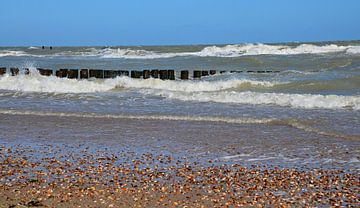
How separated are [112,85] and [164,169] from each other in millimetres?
10834

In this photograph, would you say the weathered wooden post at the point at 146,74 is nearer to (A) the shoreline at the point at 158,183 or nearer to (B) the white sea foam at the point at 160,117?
(B) the white sea foam at the point at 160,117

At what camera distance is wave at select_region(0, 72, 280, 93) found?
1614cm

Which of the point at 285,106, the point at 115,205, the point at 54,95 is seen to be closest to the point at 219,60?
the point at 54,95

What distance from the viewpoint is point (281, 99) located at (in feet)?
40.2

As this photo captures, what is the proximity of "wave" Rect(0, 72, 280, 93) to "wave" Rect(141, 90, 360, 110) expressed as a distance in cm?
224

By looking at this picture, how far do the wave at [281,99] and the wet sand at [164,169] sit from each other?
2.82 metres

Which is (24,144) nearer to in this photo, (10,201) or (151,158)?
(151,158)

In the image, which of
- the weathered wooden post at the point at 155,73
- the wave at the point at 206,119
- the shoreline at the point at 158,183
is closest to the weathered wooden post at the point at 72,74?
the weathered wooden post at the point at 155,73

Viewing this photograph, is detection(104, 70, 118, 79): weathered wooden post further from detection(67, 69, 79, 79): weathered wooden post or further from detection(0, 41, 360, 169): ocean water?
detection(0, 41, 360, 169): ocean water

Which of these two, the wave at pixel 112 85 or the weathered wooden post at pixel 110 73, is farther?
the weathered wooden post at pixel 110 73

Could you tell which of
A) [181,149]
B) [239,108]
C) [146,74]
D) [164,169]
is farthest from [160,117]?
[146,74]

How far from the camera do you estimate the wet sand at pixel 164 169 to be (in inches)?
200

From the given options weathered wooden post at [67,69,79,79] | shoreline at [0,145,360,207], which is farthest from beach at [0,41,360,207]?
weathered wooden post at [67,69,79,79]

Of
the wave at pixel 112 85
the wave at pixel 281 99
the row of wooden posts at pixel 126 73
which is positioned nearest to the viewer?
the wave at pixel 281 99
